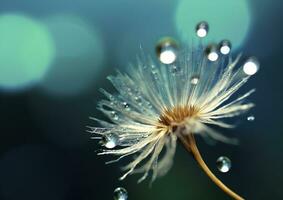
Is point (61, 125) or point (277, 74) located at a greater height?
point (277, 74)

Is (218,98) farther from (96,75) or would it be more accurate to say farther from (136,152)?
(96,75)

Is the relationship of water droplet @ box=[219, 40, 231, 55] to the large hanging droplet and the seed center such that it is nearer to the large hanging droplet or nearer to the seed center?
the seed center

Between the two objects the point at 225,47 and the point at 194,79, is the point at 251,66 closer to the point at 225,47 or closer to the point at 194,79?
the point at 225,47

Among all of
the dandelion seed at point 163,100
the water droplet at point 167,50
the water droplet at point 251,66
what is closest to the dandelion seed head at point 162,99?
the dandelion seed at point 163,100

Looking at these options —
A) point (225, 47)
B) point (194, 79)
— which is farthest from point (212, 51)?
point (194, 79)

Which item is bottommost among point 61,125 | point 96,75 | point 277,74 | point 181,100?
point 181,100

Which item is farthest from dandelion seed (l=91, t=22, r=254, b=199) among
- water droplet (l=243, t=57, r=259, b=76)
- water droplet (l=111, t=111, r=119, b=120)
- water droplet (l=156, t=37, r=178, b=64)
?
water droplet (l=156, t=37, r=178, b=64)

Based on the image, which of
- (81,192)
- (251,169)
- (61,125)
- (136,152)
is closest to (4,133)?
(61,125)
